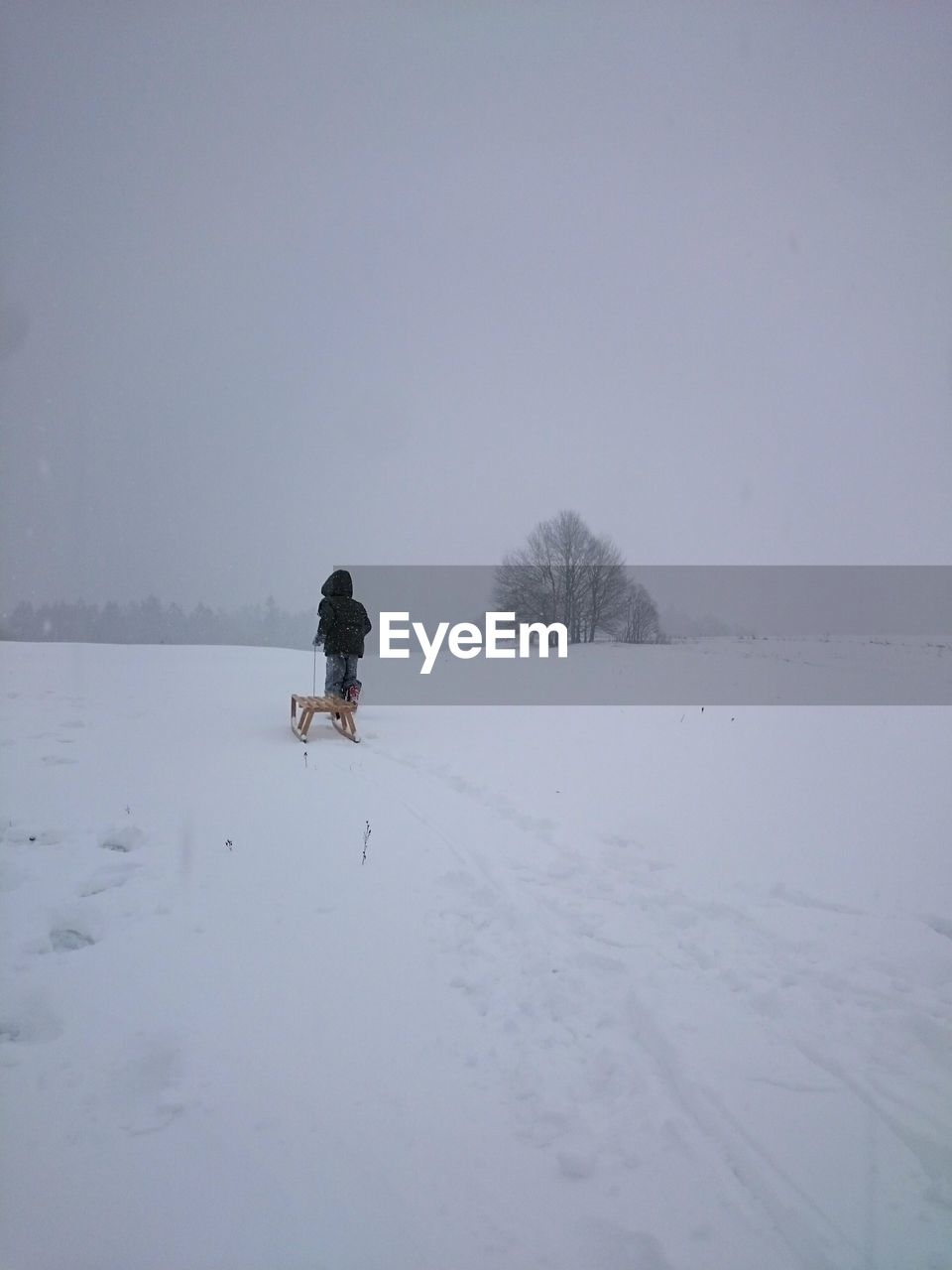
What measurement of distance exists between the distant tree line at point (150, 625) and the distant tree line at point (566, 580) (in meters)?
47.0

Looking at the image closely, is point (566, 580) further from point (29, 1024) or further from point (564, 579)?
point (29, 1024)

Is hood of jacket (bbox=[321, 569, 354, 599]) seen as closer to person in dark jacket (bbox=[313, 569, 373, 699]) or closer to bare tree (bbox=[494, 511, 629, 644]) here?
person in dark jacket (bbox=[313, 569, 373, 699])

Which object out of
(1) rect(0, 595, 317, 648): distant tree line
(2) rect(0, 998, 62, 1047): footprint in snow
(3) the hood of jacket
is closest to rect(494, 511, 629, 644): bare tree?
(3) the hood of jacket

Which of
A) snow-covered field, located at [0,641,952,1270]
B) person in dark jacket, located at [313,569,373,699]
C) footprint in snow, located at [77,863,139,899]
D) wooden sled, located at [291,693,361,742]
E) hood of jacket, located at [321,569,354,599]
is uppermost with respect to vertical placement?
hood of jacket, located at [321,569,354,599]

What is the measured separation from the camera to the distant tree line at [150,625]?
80438mm

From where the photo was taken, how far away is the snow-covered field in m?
2.13

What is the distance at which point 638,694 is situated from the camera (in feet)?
60.5

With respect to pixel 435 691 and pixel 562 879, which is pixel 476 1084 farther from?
pixel 435 691

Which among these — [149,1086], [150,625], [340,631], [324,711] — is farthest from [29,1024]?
[150,625]

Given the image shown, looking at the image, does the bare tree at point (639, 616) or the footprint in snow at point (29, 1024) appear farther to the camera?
the bare tree at point (639, 616)

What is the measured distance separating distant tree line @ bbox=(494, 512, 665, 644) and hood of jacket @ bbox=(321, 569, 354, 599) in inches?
1141

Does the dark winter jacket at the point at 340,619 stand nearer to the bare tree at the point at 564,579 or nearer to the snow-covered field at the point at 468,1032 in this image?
the snow-covered field at the point at 468,1032

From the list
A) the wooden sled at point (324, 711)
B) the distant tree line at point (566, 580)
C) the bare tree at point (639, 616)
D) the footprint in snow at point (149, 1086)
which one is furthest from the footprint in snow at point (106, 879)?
the bare tree at point (639, 616)

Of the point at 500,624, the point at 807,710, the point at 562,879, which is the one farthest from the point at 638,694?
the point at 500,624
